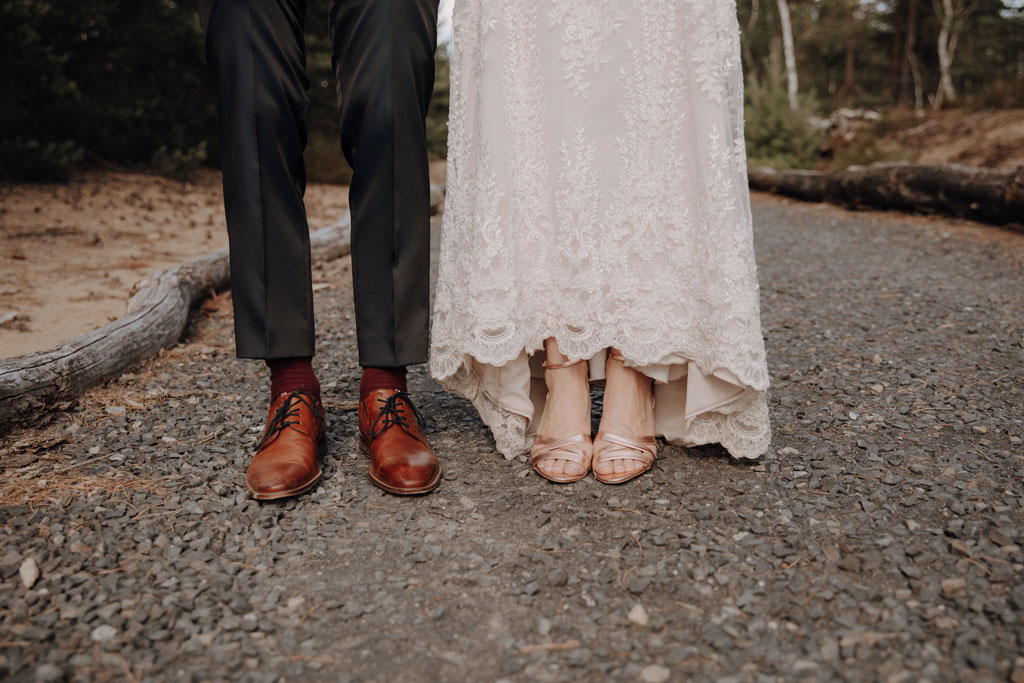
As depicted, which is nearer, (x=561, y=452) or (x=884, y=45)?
(x=561, y=452)

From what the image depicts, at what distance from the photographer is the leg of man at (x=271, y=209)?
1566 millimetres

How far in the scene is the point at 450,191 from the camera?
5.94 feet

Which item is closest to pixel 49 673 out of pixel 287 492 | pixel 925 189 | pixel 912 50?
pixel 287 492

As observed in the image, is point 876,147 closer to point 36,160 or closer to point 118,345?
point 118,345

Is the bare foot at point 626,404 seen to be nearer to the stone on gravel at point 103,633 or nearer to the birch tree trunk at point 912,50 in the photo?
the stone on gravel at point 103,633

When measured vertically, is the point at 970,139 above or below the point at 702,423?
above

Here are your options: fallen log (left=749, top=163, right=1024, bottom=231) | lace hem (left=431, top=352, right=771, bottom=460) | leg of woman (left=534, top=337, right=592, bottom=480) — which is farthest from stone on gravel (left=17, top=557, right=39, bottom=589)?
fallen log (left=749, top=163, right=1024, bottom=231)

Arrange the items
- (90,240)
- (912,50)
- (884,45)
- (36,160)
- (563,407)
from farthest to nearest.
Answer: (884,45) < (912,50) < (36,160) < (90,240) < (563,407)

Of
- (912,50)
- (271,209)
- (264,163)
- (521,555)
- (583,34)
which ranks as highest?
(912,50)

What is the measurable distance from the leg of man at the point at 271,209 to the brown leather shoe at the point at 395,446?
13 cm

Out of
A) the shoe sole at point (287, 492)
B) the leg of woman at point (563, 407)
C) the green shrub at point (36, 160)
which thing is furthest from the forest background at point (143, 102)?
the shoe sole at point (287, 492)

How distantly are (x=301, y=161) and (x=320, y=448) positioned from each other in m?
0.71

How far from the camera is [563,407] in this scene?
1.75 metres

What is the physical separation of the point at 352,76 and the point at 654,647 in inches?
52.8
